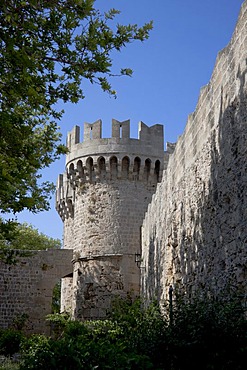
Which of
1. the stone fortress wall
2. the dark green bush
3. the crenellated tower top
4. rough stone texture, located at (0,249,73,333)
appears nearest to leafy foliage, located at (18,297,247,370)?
the stone fortress wall

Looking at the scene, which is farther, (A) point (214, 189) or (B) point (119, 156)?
(B) point (119, 156)

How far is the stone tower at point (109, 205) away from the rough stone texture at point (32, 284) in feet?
10.4

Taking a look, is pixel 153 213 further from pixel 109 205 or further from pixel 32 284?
pixel 32 284

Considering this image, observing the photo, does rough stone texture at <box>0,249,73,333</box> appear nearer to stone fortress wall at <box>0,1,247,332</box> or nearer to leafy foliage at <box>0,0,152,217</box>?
stone fortress wall at <box>0,1,247,332</box>

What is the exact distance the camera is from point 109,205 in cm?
1848

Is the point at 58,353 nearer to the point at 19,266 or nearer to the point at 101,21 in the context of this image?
the point at 101,21

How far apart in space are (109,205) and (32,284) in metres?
6.11

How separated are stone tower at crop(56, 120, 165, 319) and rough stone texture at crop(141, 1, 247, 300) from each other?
695cm

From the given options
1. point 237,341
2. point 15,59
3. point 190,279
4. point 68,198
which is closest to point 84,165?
point 68,198

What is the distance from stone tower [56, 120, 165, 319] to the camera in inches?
704

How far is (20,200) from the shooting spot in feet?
25.4

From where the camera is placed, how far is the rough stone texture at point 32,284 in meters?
21.8

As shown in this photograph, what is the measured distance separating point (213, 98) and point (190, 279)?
2908mm

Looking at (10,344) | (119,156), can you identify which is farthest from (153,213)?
(10,344)
